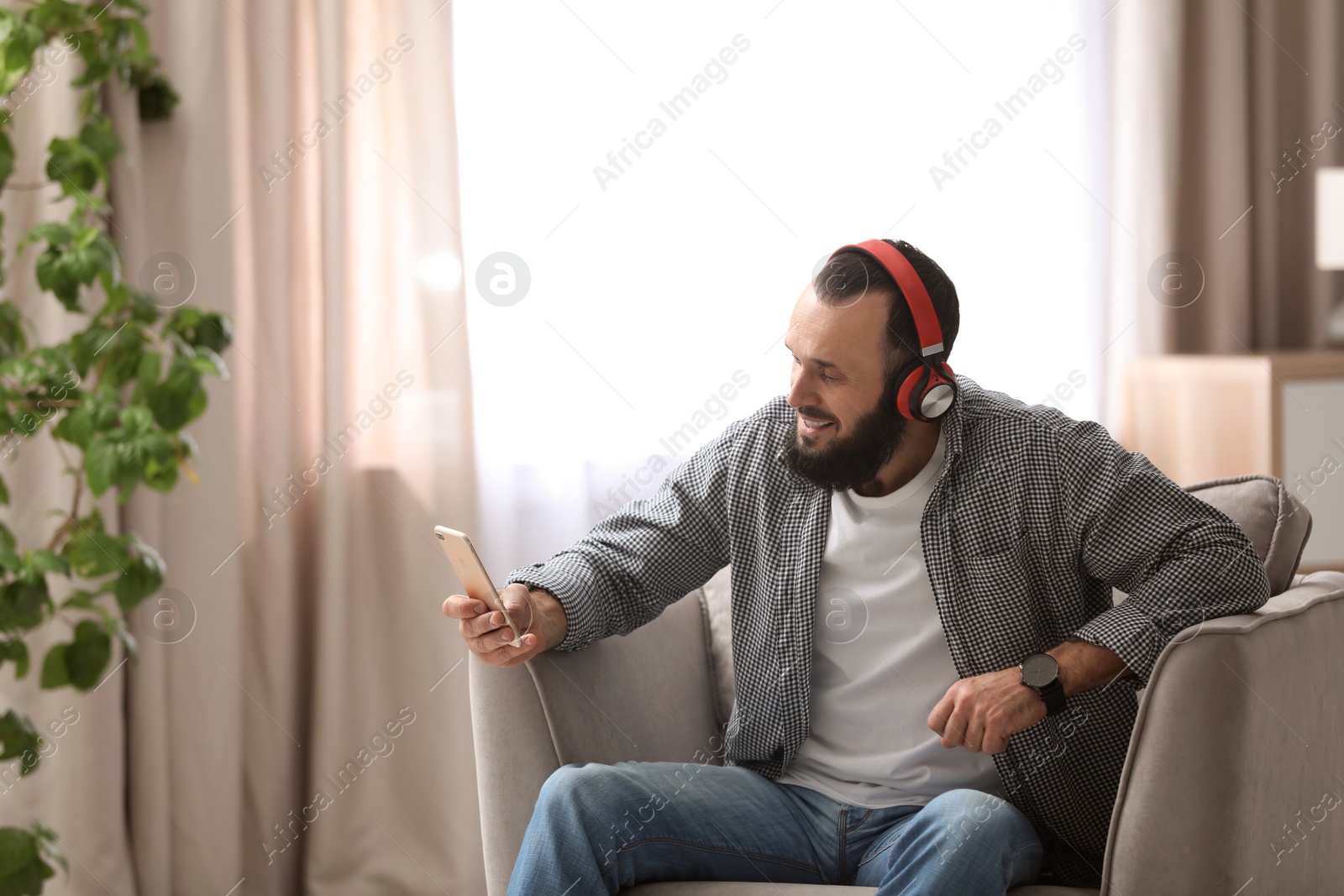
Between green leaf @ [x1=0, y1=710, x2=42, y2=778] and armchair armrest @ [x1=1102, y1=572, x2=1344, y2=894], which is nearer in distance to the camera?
armchair armrest @ [x1=1102, y1=572, x2=1344, y2=894]

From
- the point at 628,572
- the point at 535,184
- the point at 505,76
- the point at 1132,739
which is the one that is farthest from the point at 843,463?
the point at 505,76

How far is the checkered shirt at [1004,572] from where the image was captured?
50.4 inches

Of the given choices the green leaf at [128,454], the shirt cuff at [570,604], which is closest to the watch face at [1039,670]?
the shirt cuff at [570,604]

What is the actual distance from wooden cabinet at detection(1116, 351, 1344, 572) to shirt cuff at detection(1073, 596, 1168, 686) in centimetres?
102

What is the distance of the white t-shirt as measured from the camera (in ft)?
4.49

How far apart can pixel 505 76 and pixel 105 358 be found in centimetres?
115

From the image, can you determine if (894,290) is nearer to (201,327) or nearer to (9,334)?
(201,327)

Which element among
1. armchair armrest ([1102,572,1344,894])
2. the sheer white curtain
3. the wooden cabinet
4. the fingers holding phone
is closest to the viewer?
armchair armrest ([1102,572,1344,894])

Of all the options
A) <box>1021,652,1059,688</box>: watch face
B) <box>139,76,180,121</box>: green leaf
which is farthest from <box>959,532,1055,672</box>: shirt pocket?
<box>139,76,180,121</box>: green leaf

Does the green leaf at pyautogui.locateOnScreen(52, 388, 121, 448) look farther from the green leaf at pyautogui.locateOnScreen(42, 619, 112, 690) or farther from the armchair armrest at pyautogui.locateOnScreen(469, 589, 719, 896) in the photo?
the armchair armrest at pyautogui.locateOnScreen(469, 589, 719, 896)

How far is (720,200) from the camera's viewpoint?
240cm

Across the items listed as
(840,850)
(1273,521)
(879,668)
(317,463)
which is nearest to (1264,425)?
(1273,521)

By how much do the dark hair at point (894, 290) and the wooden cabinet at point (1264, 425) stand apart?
1.08m

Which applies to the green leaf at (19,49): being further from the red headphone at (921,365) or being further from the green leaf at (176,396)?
the red headphone at (921,365)
